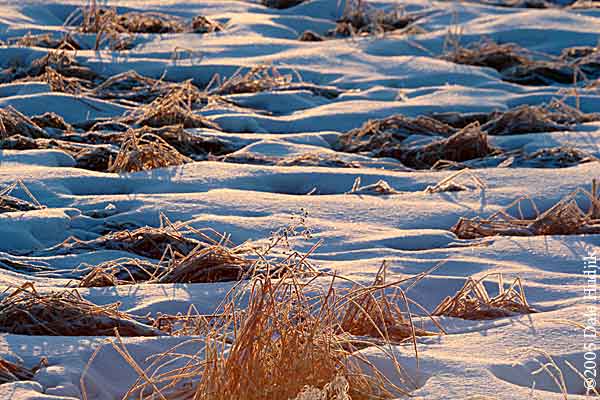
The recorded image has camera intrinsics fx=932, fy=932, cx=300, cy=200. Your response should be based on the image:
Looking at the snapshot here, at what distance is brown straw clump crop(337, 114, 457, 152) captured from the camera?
14.7 ft

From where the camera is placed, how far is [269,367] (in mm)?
1778

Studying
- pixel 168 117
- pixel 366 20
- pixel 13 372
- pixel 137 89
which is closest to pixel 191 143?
pixel 168 117

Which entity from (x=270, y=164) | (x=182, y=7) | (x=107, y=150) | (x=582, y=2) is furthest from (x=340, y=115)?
(x=582, y=2)

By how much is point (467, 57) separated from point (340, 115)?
5.80 feet

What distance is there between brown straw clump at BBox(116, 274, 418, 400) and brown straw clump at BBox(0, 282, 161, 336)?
0.77 ft

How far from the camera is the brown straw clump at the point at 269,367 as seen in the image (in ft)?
5.61

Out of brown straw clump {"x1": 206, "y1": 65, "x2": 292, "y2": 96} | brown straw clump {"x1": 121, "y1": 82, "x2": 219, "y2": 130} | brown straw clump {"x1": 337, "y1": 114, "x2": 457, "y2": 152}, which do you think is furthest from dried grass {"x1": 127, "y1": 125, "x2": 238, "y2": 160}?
brown straw clump {"x1": 206, "y1": 65, "x2": 292, "y2": 96}

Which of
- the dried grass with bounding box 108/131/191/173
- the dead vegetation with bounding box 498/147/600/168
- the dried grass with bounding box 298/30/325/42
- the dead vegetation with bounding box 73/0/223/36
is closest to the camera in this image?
the dried grass with bounding box 108/131/191/173

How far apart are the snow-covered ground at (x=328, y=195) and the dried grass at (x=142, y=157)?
85 mm

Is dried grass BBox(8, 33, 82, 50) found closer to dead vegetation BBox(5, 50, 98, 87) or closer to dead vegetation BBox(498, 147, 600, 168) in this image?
dead vegetation BBox(5, 50, 98, 87)

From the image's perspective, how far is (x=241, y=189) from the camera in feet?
11.7

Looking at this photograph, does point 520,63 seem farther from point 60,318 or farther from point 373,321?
point 60,318

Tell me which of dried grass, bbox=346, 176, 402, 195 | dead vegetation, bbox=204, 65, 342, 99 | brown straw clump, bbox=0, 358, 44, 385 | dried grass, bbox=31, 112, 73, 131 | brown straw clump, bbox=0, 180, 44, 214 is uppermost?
brown straw clump, bbox=0, 358, 44, 385

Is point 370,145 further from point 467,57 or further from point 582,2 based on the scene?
point 582,2
